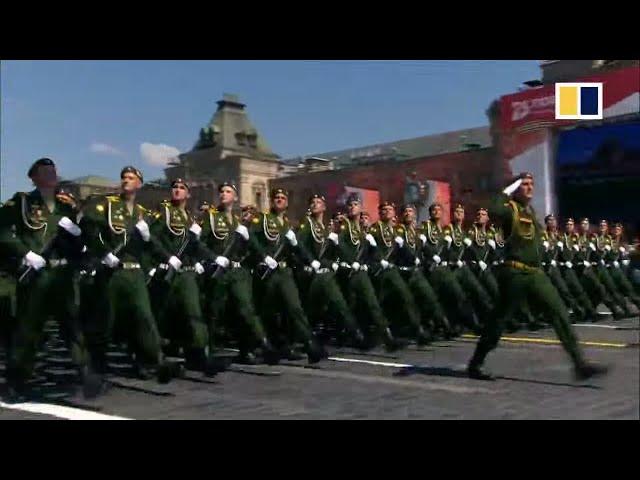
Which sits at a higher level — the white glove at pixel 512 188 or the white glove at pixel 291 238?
the white glove at pixel 512 188

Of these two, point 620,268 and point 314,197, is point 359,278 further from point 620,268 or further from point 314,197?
point 620,268

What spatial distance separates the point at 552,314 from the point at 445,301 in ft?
12.6

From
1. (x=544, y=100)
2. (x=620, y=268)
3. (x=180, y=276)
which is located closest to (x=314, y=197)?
(x=180, y=276)

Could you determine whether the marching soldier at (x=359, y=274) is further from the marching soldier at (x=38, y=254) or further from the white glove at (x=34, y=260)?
the white glove at (x=34, y=260)

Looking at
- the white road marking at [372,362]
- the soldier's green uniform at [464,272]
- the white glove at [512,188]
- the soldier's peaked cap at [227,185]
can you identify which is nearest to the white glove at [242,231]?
the soldier's peaked cap at [227,185]

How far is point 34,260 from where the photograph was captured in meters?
5.85

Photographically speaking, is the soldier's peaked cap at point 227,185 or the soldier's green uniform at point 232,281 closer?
the soldier's green uniform at point 232,281

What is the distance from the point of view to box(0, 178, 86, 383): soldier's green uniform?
233 inches

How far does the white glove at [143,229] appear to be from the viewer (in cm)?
640

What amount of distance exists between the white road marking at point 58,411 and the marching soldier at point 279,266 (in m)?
2.69

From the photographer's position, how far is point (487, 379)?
6.18 m

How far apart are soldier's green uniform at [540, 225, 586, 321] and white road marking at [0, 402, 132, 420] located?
23.8 ft

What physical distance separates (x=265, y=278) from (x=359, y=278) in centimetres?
119

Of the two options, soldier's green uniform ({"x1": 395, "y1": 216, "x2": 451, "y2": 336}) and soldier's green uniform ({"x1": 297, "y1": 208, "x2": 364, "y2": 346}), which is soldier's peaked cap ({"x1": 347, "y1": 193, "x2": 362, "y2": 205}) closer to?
soldier's green uniform ({"x1": 395, "y1": 216, "x2": 451, "y2": 336})
